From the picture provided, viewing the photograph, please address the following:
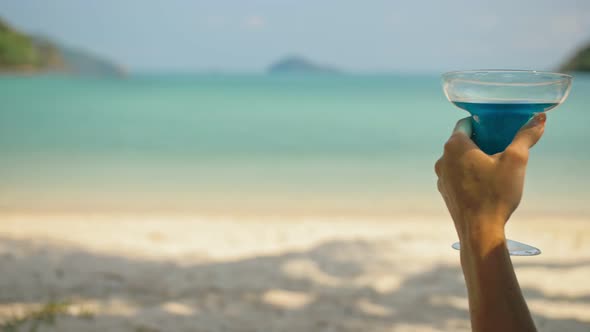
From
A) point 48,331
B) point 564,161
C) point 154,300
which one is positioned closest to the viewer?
point 48,331

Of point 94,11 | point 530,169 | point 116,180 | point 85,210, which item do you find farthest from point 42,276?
point 94,11

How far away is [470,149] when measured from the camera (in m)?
1.05

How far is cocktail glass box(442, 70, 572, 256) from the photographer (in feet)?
4.09

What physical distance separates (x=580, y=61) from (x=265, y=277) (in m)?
31.5

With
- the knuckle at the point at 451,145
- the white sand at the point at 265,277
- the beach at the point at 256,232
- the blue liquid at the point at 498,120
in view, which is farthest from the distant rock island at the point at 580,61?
the knuckle at the point at 451,145

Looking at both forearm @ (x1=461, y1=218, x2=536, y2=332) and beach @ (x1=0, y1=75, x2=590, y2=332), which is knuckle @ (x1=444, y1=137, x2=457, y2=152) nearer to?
forearm @ (x1=461, y1=218, x2=536, y2=332)

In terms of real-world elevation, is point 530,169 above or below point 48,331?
above

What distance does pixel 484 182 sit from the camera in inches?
40.4

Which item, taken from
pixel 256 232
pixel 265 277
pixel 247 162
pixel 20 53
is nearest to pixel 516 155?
pixel 265 277

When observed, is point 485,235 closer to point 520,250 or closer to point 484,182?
point 484,182

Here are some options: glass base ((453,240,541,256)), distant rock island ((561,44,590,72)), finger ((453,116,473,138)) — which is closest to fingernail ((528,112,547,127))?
finger ((453,116,473,138))

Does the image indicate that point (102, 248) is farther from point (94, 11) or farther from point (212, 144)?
point (94, 11)

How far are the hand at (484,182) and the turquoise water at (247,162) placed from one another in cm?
451

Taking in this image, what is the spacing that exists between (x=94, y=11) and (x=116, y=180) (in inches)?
1673
